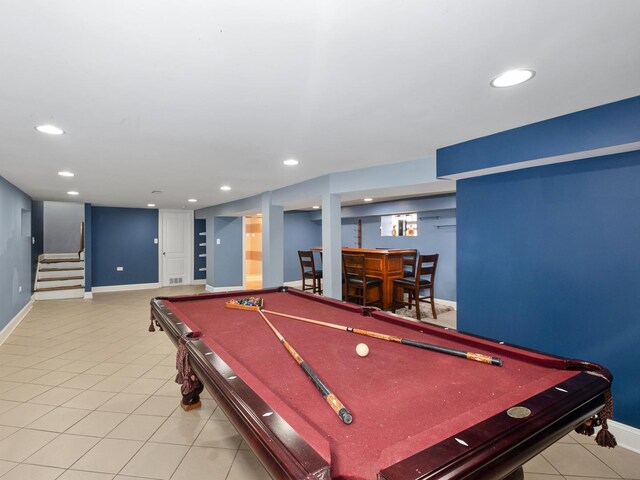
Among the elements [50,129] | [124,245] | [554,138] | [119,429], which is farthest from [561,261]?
[124,245]

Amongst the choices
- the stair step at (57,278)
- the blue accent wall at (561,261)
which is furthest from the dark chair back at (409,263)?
the stair step at (57,278)

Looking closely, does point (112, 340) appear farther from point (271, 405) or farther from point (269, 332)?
point (271, 405)

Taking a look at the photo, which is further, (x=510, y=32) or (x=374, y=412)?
(x=510, y=32)

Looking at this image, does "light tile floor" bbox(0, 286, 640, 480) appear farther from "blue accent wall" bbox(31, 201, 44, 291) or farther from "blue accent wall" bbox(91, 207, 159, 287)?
"blue accent wall" bbox(91, 207, 159, 287)

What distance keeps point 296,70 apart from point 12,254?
5.31 meters

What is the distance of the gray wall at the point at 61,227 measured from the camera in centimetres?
908

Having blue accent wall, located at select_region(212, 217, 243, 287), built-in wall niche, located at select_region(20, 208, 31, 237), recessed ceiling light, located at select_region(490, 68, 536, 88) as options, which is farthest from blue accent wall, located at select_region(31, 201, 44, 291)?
recessed ceiling light, located at select_region(490, 68, 536, 88)

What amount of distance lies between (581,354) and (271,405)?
2.36 meters

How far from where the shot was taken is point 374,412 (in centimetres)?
109

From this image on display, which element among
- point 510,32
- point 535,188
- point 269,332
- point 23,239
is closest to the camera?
point 510,32

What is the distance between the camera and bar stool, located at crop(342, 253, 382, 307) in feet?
17.3

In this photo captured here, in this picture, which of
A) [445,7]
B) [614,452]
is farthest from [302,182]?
[614,452]

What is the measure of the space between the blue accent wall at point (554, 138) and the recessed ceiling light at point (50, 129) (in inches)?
119

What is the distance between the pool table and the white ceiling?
1305mm
